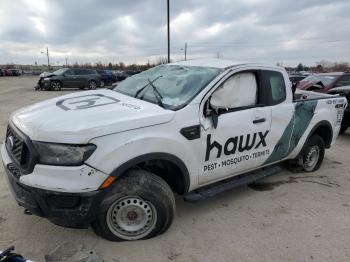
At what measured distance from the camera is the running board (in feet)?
11.5

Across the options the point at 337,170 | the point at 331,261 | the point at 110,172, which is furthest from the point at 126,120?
the point at 337,170

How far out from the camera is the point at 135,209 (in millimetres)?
3105

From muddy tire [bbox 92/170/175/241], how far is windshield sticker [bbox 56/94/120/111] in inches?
33.2

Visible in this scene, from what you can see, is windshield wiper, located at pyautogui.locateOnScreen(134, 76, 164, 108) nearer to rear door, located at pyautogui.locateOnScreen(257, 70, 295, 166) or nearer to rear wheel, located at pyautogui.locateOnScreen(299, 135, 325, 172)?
rear door, located at pyautogui.locateOnScreen(257, 70, 295, 166)

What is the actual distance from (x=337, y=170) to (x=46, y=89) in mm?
20034

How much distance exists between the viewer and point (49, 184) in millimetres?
2678

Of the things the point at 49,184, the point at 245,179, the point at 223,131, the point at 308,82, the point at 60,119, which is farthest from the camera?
the point at 308,82

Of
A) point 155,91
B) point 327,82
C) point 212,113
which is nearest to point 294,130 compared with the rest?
point 212,113

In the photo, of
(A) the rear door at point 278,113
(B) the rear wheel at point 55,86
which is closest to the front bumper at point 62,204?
(A) the rear door at point 278,113

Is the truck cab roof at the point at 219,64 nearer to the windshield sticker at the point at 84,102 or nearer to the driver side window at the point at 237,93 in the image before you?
the driver side window at the point at 237,93

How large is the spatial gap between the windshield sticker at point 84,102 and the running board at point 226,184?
1326mm

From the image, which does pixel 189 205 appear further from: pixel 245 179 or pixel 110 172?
pixel 110 172

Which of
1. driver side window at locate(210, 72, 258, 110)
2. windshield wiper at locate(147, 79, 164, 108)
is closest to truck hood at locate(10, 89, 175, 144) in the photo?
windshield wiper at locate(147, 79, 164, 108)

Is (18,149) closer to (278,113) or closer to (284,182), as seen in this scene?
(278,113)
